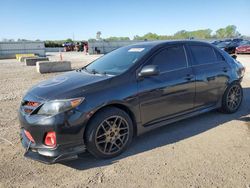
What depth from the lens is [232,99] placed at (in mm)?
5273

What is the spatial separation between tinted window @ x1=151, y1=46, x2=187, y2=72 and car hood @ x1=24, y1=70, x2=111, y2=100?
0.97 meters

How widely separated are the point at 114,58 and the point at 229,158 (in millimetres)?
2523

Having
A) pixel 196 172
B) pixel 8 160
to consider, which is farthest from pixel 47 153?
pixel 196 172

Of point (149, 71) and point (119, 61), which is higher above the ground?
point (119, 61)

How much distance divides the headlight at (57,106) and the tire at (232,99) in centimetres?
338

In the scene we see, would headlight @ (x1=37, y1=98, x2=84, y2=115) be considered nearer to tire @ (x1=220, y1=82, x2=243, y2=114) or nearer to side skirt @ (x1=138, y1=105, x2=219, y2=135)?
side skirt @ (x1=138, y1=105, x2=219, y2=135)

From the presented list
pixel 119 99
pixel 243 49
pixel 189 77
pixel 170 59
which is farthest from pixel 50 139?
pixel 243 49

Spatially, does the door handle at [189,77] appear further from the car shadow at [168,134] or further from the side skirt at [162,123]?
the car shadow at [168,134]

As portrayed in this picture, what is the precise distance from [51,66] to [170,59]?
10054mm

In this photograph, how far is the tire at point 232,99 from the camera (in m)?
5.11

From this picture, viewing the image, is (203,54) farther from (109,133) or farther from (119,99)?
(109,133)

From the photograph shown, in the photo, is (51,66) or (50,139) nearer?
(50,139)

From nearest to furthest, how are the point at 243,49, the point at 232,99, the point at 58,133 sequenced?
the point at 58,133, the point at 232,99, the point at 243,49

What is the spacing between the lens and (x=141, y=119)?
3.77 metres
